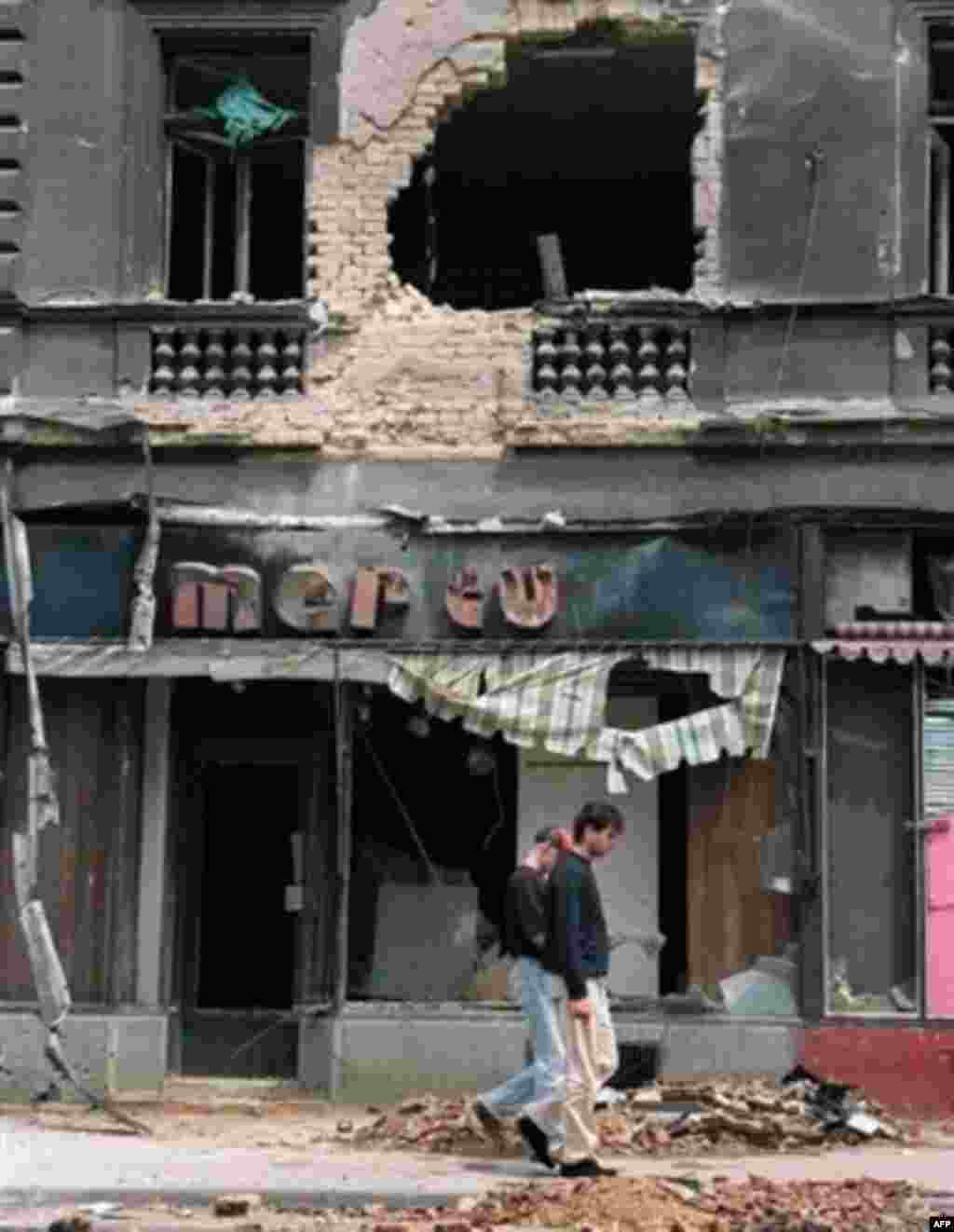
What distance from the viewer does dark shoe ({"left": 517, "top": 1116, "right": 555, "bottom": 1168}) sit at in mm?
11047

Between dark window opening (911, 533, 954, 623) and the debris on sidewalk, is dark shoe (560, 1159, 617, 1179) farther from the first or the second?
dark window opening (911, 533, 954, 623)

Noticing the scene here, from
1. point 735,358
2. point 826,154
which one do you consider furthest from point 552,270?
point 826,154

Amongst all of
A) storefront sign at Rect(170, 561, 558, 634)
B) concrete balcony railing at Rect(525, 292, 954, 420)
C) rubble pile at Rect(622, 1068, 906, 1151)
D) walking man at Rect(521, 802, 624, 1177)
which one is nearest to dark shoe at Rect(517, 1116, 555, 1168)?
walking man at Rect(521, 802, 624, 1177)

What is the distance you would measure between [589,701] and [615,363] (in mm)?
2382

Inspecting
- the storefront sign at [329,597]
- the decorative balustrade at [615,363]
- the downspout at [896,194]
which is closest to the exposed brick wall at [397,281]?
the decorative balustrade at [615,363]

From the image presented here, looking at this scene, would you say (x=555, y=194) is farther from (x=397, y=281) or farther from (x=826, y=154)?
(x=826, y=154)

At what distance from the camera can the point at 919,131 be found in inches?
603

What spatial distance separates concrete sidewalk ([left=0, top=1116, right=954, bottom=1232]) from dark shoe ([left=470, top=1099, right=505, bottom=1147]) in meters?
0.15

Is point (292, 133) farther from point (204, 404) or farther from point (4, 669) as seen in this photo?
point (4, 669)

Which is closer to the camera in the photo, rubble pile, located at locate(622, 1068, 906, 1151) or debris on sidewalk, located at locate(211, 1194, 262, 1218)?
debris on sidewalk, located at locate(211, 1194, 262, 1218)

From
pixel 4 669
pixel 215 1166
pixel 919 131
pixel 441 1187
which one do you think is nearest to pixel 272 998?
pixel 4 669

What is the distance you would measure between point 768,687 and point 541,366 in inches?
108

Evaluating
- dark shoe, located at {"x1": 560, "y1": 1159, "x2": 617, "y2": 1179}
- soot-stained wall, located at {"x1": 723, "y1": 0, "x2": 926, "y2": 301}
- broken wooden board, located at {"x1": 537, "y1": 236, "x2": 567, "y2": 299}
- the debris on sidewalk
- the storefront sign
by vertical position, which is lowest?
the debris on sidewalk

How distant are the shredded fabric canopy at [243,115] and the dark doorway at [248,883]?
453 centimetres
